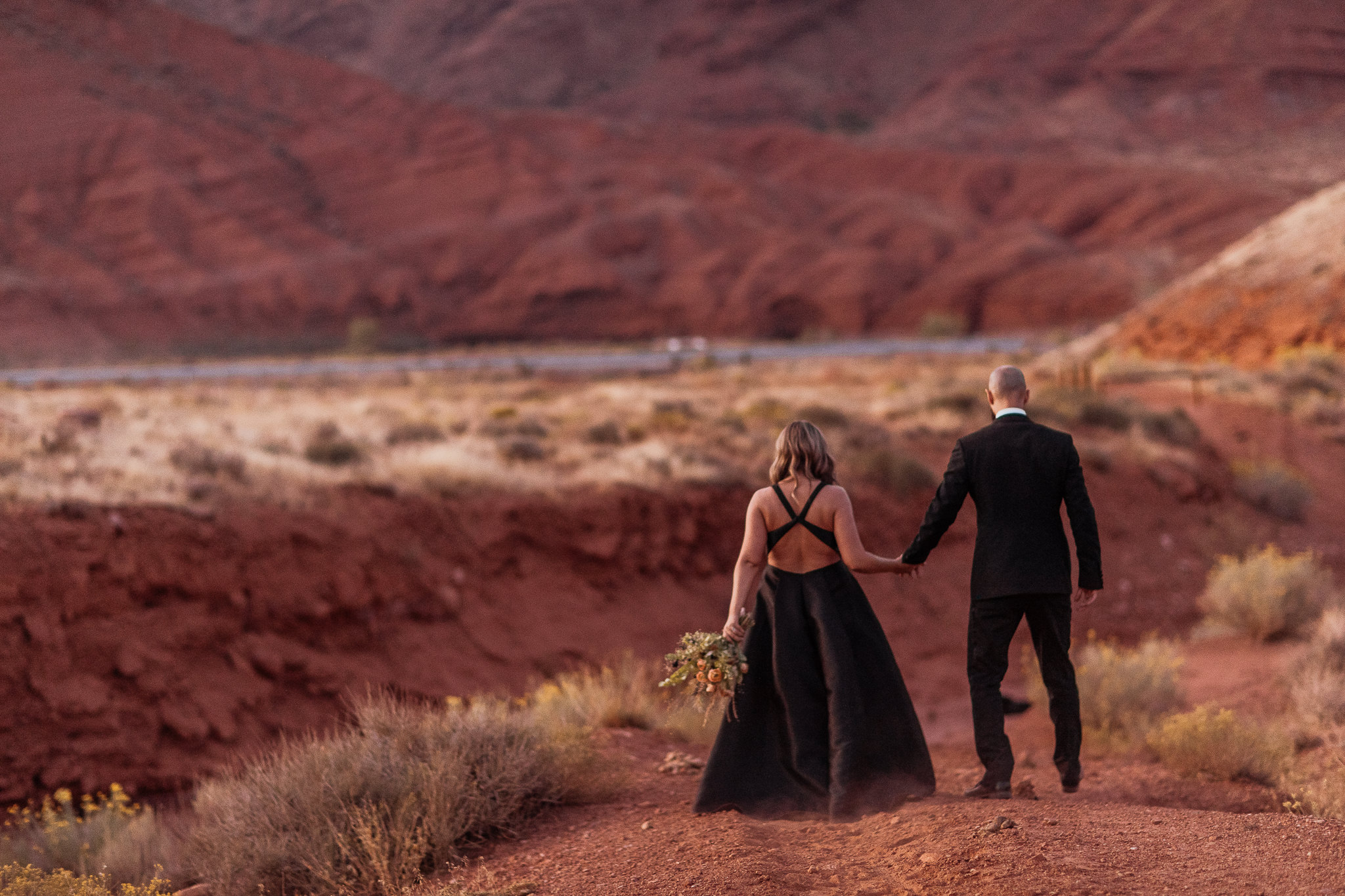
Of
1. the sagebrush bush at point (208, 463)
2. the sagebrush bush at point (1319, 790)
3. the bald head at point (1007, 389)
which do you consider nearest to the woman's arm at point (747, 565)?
the bald head at point (1007, 389)

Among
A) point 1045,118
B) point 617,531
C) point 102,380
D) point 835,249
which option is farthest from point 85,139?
point 1045,118

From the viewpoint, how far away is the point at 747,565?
5.12 meters

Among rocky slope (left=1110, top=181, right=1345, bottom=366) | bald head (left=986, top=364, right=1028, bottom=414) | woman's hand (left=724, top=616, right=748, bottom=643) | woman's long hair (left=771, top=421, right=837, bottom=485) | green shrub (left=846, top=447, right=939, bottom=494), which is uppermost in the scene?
rocky slope (left=1110, top=181, right=1345, bottom=366)

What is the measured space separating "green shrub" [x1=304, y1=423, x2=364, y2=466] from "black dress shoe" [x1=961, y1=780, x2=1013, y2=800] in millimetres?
9879

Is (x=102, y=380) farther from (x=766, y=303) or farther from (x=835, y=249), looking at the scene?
(x=835, y=249)

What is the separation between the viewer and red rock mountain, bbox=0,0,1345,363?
5128 centimetres

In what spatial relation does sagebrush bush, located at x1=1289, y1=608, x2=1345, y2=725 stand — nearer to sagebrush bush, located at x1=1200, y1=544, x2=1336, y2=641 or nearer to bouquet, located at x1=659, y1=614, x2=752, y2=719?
sagebrush bush, located at x1=1200, y1=544, x2=1336, y2=641

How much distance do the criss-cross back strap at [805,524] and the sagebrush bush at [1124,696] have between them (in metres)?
4.29

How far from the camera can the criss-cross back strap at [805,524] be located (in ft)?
16.4

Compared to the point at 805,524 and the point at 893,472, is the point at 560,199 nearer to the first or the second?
the point at 893,472

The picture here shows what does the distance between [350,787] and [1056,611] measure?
140 inches

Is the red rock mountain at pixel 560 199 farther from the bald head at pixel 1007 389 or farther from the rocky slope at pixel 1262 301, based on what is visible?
the bald head at pixel 1007 389

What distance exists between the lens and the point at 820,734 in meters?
5.14

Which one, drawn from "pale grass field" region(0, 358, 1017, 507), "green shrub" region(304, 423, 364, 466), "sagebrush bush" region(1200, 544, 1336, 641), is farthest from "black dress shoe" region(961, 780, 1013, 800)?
"green shrub" region(304, 423, 364, 466)
